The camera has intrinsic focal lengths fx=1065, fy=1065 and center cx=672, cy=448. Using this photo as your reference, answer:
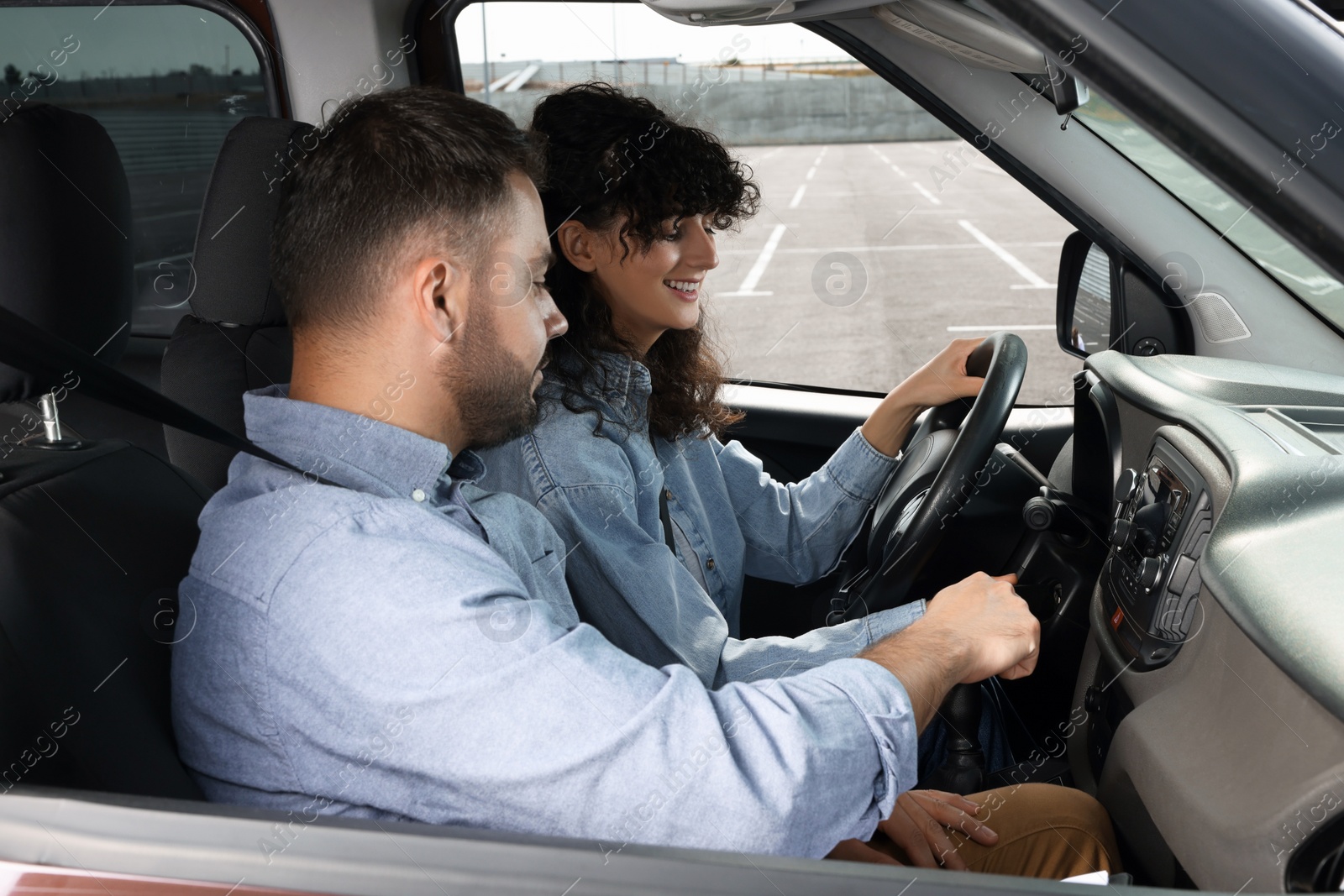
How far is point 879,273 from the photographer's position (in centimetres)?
999

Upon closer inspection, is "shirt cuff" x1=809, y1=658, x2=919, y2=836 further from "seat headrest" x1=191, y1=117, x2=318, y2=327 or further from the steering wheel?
"seat headrest" x1=191, y1=117, x2=318, y2=327

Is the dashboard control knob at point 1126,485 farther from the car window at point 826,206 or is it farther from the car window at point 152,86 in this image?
the car window at point 152,86

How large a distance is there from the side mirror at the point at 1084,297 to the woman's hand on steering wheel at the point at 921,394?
255 mm

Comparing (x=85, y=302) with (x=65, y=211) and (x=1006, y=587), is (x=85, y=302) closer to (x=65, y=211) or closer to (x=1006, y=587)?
(x=65, y=211)

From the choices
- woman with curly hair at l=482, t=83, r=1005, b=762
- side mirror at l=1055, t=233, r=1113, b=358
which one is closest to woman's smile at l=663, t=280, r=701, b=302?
woman with curly hair at l=482, t=83, r=1005, b=762

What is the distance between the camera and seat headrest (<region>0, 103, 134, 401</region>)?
116 cm

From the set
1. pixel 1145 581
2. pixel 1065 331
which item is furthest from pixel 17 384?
pixel 1065 331

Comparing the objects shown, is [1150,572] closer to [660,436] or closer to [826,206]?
[660,436]

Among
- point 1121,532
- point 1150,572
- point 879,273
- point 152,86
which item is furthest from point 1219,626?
point 879,273

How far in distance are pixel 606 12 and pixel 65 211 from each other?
1.19 m

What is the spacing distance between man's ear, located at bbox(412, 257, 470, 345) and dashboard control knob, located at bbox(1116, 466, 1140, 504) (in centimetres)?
89

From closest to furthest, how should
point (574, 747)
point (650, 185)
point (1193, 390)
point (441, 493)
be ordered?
point (574, 747), point (441, 493), point (1193, 390), point (650, 185)

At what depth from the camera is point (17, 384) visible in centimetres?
112

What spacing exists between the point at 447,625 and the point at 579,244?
0.86 metres
